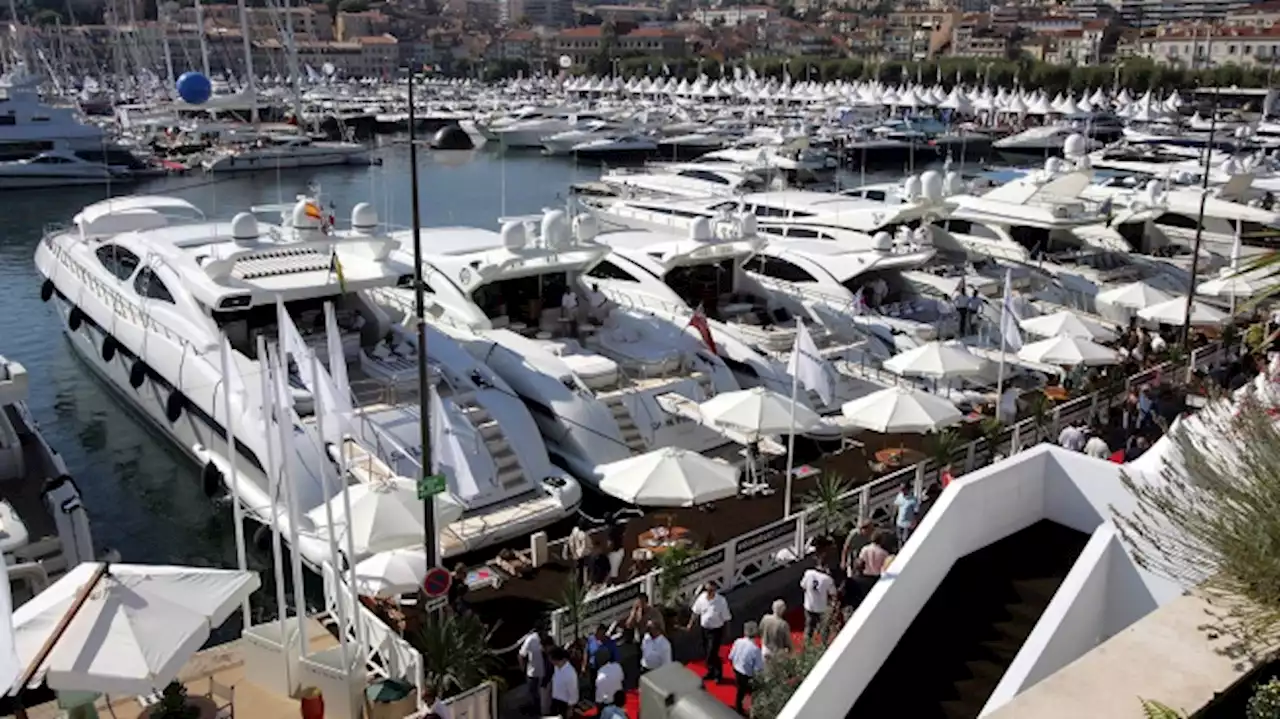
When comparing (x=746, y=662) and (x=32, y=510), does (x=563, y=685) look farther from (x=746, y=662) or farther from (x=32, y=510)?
(x=32, y=510)

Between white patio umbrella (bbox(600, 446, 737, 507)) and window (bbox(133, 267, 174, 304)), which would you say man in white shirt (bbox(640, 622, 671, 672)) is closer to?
white patio umbrella (bbox(600, 446, 737, 507))

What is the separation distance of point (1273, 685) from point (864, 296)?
63.5 feet

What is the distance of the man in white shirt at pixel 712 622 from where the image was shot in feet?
37.4

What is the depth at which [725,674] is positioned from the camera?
1170cm

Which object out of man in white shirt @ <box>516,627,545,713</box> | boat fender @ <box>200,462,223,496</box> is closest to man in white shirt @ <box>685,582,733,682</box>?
man in white shirt @ <box>516,627,545,713</box>

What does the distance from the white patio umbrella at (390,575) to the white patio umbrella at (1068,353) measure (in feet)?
41.6

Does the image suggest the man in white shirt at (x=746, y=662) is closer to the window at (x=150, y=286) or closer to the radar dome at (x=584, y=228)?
the radar dome at (x=584, y=228)

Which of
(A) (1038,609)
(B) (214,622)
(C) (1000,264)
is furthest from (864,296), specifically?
(B) (214,622)

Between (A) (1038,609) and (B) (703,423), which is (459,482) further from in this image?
(A) (1038,609)

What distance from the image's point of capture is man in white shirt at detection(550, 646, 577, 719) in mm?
10383

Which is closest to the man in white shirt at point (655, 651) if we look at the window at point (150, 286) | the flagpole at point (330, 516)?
the flagpole at point (330, 516)

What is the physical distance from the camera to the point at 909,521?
44.2 feet

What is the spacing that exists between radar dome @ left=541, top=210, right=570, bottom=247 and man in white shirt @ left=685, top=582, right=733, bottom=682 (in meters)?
10.4

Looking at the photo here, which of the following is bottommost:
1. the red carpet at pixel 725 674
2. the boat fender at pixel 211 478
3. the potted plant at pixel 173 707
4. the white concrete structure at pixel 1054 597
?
the boat fender at pixel 211 478
